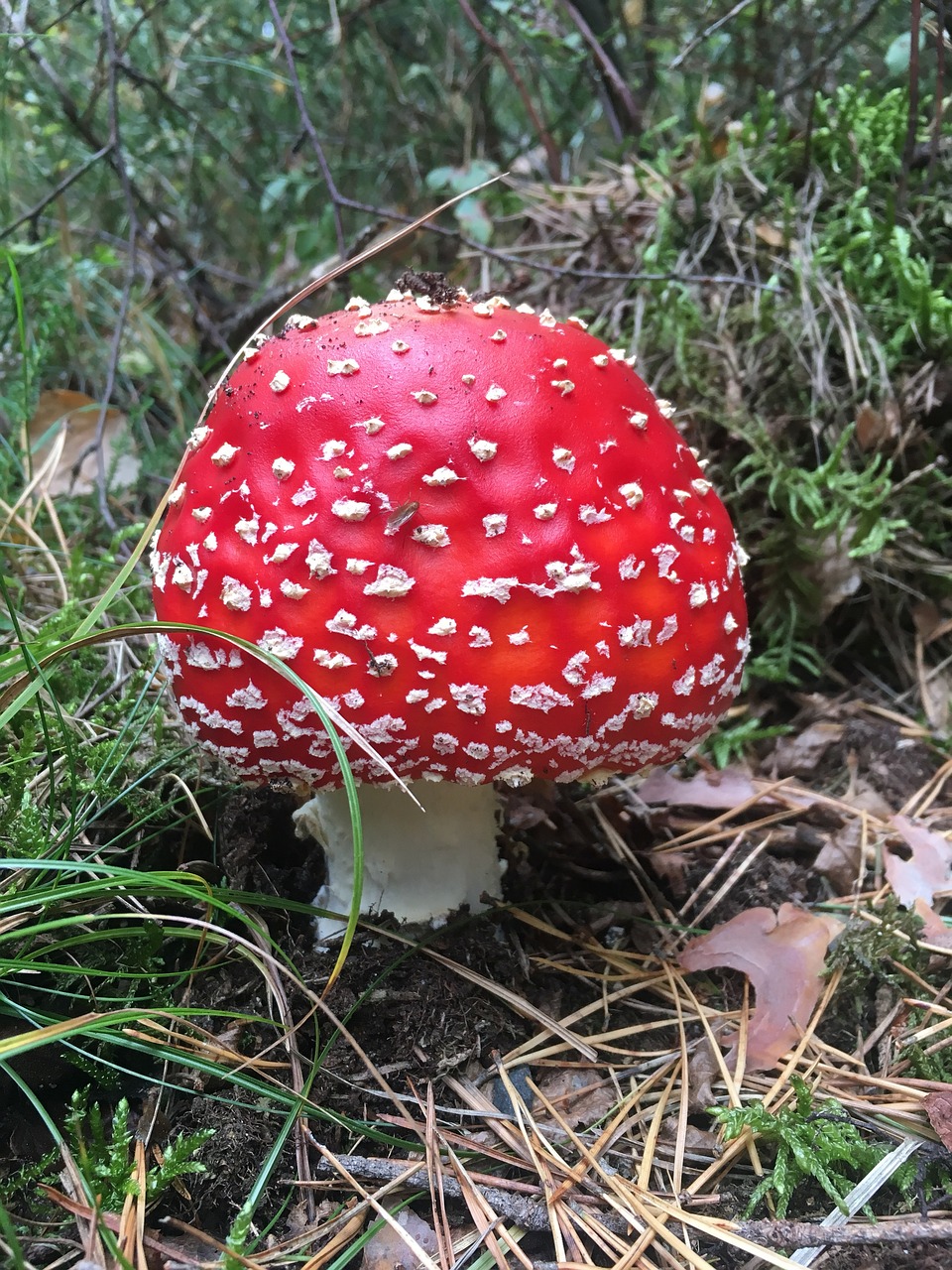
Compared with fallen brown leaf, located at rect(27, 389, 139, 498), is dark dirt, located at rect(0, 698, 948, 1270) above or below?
below

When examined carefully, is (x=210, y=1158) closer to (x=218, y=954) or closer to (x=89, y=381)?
(x=218, y=954)

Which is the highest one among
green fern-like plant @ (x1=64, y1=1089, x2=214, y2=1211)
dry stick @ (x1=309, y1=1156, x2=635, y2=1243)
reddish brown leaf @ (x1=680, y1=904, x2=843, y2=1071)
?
green fern-like plant @ (x1=64, y1=1089, x2=214, y2=1211)

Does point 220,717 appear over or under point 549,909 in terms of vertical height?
over

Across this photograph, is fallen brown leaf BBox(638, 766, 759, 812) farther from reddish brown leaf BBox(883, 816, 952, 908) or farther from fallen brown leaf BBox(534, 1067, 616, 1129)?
fallen brown leaf BBox(534, 1067, 616, 1129)

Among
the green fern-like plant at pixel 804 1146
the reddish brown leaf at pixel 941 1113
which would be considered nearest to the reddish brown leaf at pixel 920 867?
→ the reddish brown leaf at pixel 941 1113

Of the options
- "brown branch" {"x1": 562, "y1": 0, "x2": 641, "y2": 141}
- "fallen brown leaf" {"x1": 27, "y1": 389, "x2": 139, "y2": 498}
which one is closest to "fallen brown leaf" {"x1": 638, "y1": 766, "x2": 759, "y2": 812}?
"fallen brown leaf" {"x1": 27, "y1": 389, "x2": 139, "y2": 498}

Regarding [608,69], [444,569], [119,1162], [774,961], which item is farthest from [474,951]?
[608,69]

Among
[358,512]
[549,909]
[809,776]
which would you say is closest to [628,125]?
[809,776]
